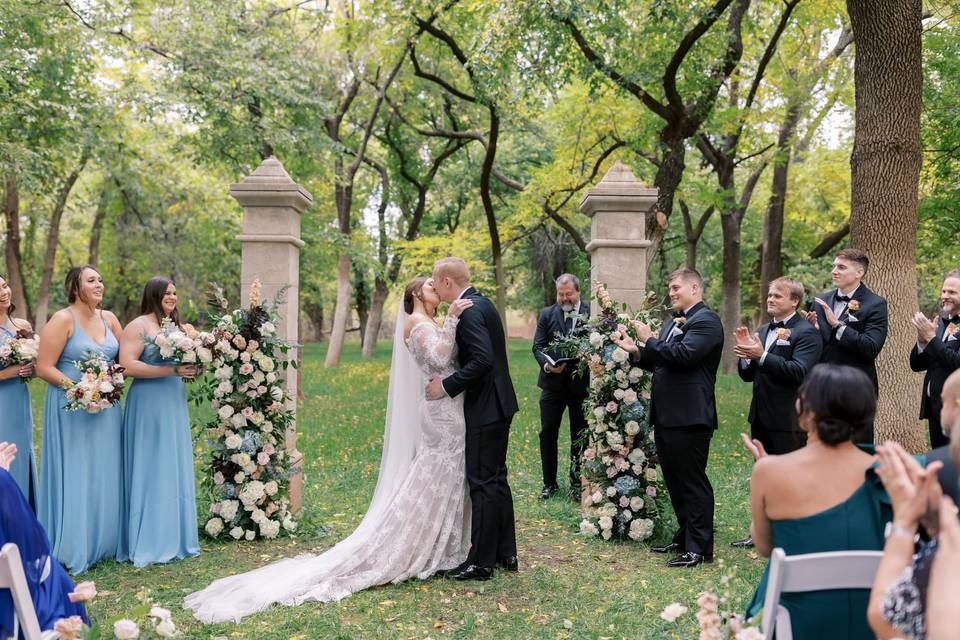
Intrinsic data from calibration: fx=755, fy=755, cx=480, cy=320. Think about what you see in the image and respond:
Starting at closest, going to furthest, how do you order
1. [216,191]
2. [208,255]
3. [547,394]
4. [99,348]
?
[99,348]
[547,394]
[216,191]
[208,255]

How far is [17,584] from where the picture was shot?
2572mm

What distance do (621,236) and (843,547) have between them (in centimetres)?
460

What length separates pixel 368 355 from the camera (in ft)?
91.9

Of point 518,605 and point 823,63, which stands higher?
point 823,63

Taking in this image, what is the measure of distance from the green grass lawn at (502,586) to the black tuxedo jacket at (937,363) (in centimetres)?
180

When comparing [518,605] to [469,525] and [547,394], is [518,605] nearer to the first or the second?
[469,525]

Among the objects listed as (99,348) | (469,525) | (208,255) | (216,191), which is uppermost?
(216,191)

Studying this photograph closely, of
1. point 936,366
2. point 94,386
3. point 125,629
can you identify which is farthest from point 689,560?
point 94,386

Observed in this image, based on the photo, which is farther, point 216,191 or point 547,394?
point 216,191

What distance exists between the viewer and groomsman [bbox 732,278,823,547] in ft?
17.7

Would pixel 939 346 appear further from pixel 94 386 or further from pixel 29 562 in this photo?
pixel 94 386

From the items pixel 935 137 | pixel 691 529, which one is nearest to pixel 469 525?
pixel 691 529

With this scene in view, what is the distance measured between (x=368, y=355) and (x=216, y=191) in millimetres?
7871

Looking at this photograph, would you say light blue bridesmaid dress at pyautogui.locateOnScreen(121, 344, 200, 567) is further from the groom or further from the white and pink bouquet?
the groom
